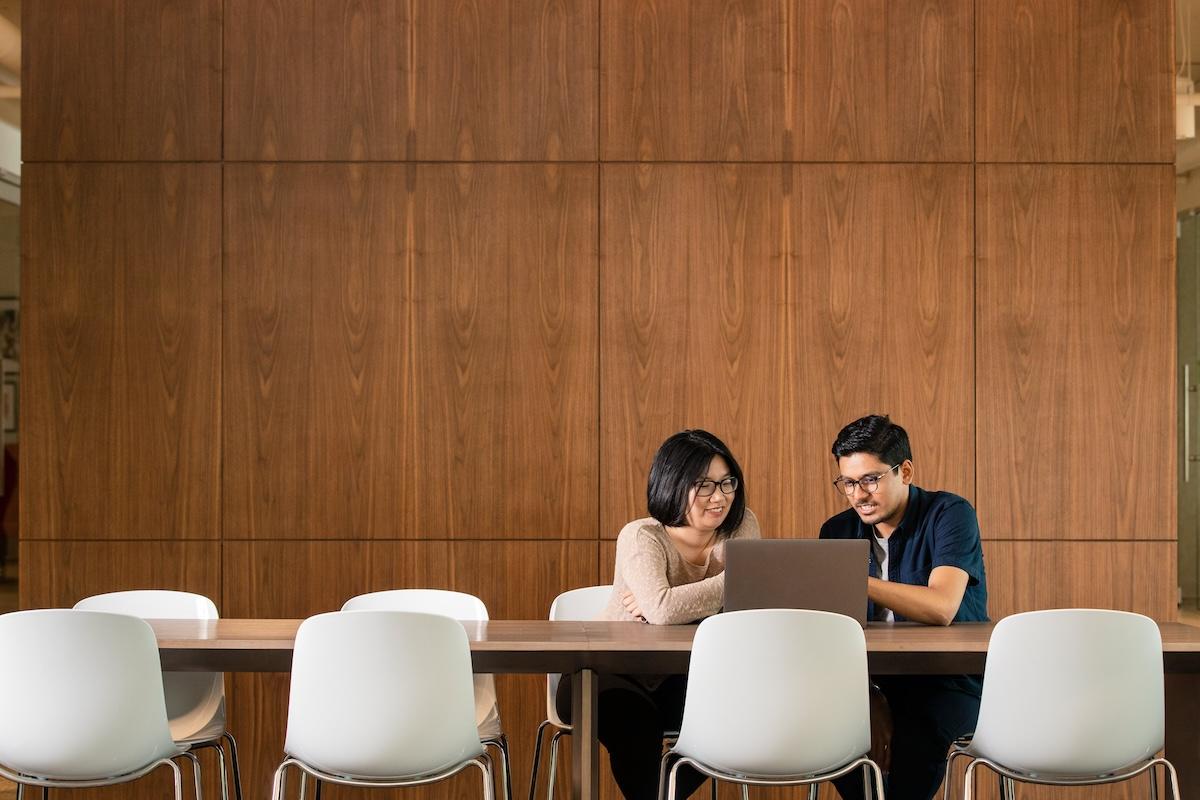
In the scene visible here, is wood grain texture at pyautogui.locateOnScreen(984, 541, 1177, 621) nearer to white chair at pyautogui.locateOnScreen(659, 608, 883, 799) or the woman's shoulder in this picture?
the woman's shoulder

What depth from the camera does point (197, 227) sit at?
185 inches

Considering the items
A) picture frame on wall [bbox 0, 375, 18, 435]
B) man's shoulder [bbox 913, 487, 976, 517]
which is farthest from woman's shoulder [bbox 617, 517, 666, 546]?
picture frame on wall [bbox 0, 375, 18, 435]

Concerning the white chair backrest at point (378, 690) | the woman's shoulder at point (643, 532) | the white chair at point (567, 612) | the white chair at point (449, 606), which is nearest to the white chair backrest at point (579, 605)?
the white chair at point (567, 612)

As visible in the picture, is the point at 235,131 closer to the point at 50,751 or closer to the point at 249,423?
the point at 249,423

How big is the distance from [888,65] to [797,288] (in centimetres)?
101

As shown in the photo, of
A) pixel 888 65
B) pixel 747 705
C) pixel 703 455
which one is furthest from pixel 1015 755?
pixel 888 65

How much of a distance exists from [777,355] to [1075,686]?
2.10 m

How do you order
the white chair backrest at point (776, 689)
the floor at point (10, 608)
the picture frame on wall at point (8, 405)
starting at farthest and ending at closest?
1. the picture frame on wall at point (8, 405)
2. the floor at point (10, 608)
3. the white chair backrest at point (776, 689)

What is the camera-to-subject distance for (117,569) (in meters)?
4.68

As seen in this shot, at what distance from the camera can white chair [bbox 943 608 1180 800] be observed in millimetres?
2854

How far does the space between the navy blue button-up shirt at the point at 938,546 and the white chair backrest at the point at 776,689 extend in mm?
654

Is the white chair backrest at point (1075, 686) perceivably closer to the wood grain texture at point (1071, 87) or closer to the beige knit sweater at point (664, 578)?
the beige knit sweater at point (664, 578)

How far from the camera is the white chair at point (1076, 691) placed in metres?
2.85

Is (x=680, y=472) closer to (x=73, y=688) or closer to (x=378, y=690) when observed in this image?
(x=378, y=690)
